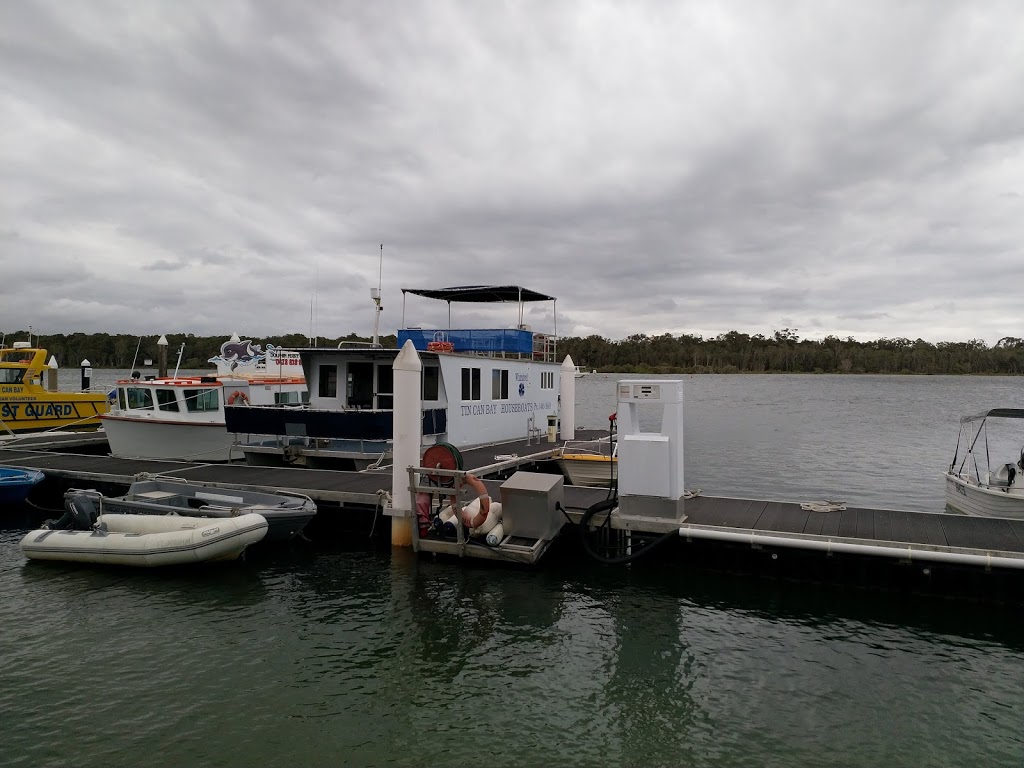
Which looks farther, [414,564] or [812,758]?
[414,564]

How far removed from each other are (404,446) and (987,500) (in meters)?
12.8

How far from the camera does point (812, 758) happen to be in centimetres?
607

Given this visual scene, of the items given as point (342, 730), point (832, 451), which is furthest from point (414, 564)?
point (832, 451)

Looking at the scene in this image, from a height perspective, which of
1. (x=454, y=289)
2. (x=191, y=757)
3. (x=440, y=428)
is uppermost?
(x=454, y=289)

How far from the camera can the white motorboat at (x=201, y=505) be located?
11977 mm

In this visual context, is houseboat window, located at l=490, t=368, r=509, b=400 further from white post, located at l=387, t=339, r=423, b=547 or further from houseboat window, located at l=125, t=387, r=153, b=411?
houseboat window, located at l=125, t=387, r=153, b=411

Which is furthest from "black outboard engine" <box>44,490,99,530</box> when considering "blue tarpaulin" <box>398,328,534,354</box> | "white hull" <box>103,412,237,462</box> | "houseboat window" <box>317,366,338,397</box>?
"blue tarpaulin" <box>398,328,534,354</box>

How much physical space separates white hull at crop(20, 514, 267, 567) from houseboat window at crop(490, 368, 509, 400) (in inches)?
348

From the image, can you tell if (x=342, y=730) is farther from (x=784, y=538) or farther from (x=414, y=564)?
(x=784, y=538)

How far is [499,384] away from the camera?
19578 mm

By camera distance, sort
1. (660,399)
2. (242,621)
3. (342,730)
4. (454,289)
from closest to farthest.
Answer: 1. (342,730)
2. (242,621)
3. (660,399)
4. (454,289)

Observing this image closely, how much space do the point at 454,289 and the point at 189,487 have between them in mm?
10156

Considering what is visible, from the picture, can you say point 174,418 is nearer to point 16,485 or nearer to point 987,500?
point 16,485

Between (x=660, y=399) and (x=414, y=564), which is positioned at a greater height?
(x=660, y=399)
